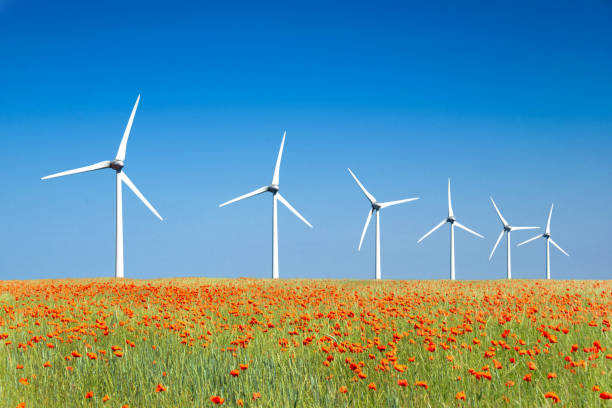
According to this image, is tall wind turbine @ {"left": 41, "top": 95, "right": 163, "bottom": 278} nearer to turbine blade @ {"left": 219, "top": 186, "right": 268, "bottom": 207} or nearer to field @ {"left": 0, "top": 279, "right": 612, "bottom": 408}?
turbine blade @ {"left": 219, "top": 186, "right": 268, "bottom": 207}

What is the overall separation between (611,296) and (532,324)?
→ 8823 millimetres

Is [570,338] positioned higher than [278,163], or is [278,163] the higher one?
[278,163]

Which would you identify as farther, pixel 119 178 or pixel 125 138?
pixel 125 138

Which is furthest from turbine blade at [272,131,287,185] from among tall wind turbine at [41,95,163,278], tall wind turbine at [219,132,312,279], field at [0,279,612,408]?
field at [0,279,612,408]

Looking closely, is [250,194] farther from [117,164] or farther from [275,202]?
[117,164]

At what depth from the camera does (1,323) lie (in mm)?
11711

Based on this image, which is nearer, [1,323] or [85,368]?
[85,368]

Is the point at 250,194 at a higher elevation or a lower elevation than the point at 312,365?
higher

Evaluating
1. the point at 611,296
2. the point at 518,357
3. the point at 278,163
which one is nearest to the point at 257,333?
the point at 518,357

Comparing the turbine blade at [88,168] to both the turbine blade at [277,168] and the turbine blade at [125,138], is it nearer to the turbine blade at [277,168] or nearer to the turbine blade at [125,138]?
the turbine blade at [125,138]

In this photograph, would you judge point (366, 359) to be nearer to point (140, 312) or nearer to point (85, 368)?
point (85, 368)

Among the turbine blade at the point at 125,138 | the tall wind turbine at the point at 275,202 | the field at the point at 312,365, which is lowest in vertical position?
the field at the point at 312,365

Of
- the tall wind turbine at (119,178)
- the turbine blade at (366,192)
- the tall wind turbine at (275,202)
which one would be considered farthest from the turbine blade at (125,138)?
the turbine blade at (366,192)

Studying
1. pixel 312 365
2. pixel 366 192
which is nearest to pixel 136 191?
pixel 366 192
